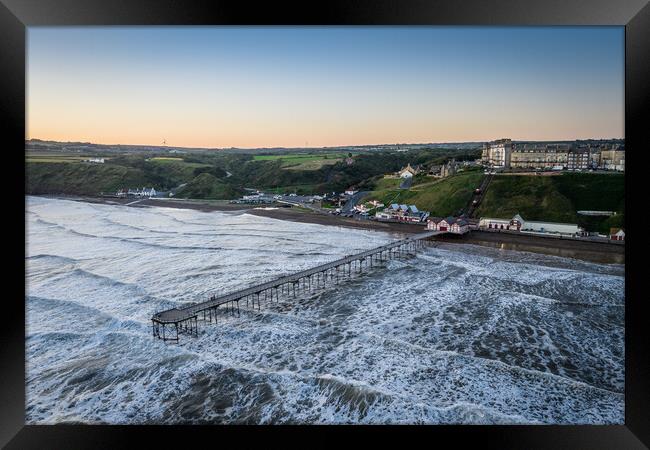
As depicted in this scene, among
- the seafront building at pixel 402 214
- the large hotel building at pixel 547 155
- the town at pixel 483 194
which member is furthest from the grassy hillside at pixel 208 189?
the large hotel building at pixel 547 155

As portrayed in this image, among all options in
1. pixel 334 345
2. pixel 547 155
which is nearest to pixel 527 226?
pixel 547 155

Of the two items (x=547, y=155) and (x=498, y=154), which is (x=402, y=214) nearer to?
(x=498, y=154)

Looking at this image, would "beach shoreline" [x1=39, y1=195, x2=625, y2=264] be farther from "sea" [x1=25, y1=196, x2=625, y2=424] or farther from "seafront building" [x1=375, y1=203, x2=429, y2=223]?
"sea" [x1=25, y1=196, x2=625, y2=424]

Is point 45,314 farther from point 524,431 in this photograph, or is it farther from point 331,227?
point 331,227

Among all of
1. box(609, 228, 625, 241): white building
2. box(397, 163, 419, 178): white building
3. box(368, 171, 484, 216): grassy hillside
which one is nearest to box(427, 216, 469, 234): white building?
box(368, 171, 484, 216): grassy hillside

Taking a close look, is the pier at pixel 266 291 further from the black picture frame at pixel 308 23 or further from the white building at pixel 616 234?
the white building at pixel 616 234

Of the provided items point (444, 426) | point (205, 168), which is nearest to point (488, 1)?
point (444, 426)
